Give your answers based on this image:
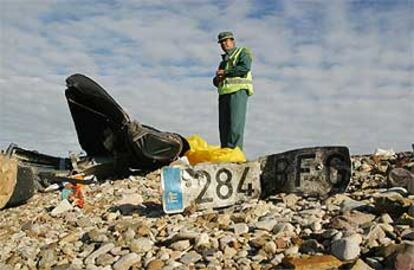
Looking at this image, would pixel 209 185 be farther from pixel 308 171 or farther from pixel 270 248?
pixel 270 248

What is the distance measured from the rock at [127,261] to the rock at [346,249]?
1.28m

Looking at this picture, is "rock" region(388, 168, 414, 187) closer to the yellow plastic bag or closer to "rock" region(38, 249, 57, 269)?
the yellow plastic bag

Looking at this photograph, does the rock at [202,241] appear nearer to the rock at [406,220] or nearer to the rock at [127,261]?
the rock at [127,261]

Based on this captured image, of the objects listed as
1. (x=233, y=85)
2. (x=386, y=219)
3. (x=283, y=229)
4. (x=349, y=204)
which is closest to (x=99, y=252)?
(x=283, y=229)

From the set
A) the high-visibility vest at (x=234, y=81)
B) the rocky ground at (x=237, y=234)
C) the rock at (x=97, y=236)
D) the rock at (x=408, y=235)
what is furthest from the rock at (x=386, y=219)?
the high-visibility vest at (x=234, y=81)

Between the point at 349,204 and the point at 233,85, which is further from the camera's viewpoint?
the point at 233,85

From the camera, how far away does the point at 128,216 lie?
17.2ft

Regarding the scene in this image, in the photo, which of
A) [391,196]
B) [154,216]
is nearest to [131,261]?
[154,216]

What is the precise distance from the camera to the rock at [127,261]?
393 cm

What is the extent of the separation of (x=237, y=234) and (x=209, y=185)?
99cm

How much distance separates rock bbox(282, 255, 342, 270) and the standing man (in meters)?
4.09

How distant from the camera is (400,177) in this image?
5.11 m

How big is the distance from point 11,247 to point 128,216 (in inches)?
38.8

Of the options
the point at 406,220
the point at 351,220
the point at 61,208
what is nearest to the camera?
the point at 406,220
